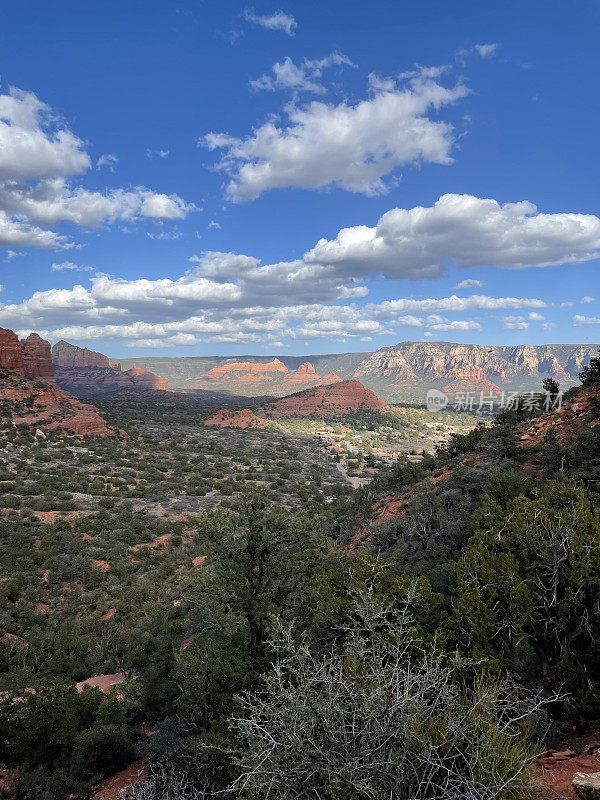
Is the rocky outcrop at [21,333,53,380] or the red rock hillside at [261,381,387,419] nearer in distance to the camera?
the rocky outcrop at [21,333,53,380]

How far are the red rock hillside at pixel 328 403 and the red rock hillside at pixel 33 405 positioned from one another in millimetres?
52533

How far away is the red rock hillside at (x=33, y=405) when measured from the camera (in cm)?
5326

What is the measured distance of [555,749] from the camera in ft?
16.6

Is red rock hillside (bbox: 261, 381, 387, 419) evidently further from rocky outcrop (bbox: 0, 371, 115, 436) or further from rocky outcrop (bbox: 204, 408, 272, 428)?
rocky outcrop (bbox: 0, 371, 115, 436)

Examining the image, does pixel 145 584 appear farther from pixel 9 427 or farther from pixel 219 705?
pixel 9 427

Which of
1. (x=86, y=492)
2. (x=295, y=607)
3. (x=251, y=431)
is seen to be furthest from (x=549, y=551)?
(x=251, y=431)

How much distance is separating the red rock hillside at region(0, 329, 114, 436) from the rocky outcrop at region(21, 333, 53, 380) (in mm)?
21203

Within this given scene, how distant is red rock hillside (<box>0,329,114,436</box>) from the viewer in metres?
53.3

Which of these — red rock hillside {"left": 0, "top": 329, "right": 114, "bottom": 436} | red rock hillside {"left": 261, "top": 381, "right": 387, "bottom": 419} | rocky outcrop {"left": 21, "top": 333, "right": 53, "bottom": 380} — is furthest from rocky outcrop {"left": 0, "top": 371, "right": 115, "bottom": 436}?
red rock hillside {"left": 261, "top": 381, "right": 387, "bottom": 419}

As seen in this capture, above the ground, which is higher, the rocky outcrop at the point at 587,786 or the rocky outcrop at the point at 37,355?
the rocky outcrop at the point at 37,355

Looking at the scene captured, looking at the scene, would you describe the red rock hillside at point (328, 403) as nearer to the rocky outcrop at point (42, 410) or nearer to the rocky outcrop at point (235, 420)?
the rocky outcrop at point (235, 420)

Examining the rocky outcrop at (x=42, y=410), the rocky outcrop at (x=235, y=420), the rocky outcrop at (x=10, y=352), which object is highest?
the rocky outcrop at (x=10, y=352)

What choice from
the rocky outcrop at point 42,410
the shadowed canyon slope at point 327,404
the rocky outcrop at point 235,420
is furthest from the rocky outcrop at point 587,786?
the shadowed canyon slope at point 327,404

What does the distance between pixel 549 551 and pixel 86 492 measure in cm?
3347
